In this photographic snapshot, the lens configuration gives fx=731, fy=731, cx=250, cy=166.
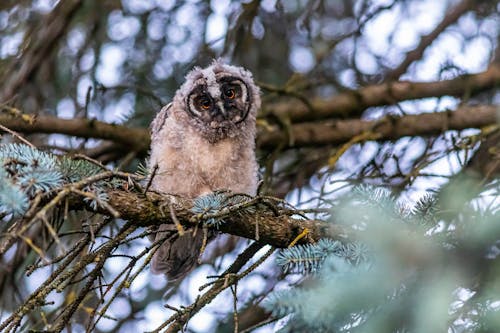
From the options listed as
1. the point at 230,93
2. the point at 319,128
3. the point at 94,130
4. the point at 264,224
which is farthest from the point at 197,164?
the point at 319,128

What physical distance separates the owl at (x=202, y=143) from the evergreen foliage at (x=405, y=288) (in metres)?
1.76

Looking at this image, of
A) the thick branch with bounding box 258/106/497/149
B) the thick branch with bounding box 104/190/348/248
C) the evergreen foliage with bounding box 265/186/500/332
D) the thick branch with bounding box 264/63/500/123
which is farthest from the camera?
the thick branch with bounding box 264/63/500/123

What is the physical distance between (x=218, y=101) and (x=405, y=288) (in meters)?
2.25

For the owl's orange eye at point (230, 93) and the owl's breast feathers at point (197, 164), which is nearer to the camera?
the owl's breast feathers at point (197, 164)

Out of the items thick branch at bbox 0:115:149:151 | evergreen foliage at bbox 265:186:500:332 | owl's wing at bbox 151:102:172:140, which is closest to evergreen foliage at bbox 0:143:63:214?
evergreen foliage at bbox 265:186:500:332

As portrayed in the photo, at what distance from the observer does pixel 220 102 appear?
141 inches

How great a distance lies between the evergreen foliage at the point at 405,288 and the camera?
4.69ft

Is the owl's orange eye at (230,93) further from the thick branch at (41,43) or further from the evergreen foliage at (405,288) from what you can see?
the evergreen foliage at (405,288)

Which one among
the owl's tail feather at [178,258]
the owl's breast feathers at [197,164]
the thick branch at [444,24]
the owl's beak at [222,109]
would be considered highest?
the thick branch at [444,24]

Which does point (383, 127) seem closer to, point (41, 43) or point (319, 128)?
point (319, 128)

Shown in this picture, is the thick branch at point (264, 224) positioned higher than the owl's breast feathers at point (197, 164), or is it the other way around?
the owl's breast feathers at point (197, 164)

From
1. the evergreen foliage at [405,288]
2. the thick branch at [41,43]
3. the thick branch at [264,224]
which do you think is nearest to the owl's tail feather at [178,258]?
the thick branch at [264,224]

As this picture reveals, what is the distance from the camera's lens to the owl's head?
11.6 feet

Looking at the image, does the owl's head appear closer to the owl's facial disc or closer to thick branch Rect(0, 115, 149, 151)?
the owl's facial disc
